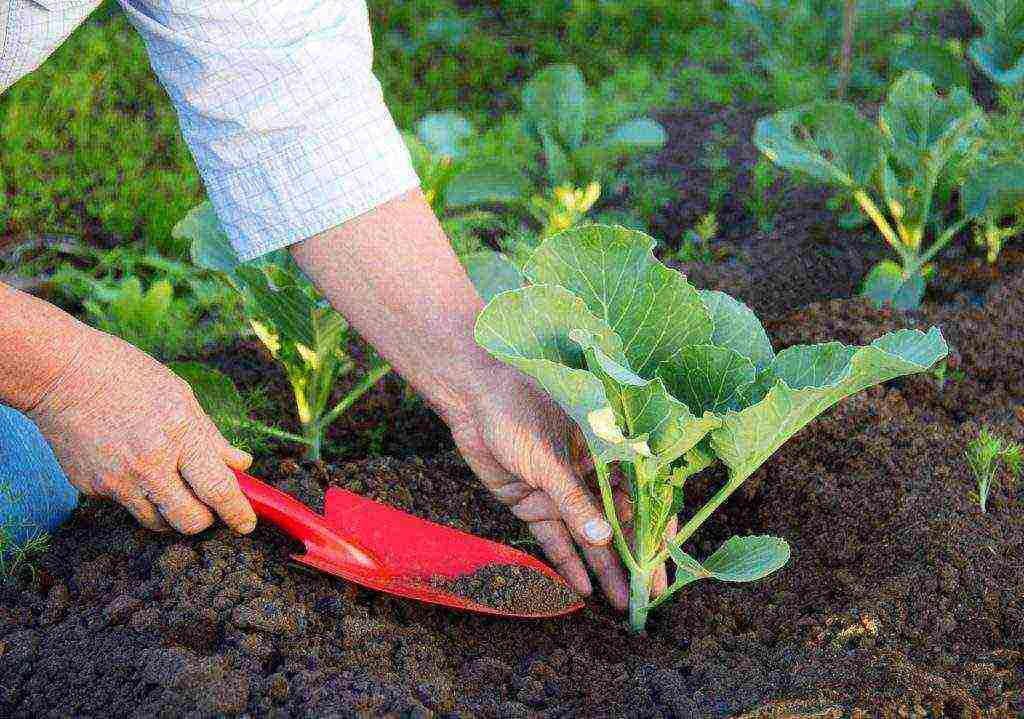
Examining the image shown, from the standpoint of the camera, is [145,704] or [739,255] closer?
[145,704]

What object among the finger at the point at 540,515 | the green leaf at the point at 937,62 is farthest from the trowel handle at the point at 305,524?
the green leaf at the point at 937,62

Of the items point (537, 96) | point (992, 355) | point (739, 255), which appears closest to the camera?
point (992, 355)

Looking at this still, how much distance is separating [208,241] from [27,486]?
0.64m

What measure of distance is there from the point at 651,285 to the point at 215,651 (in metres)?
0.92

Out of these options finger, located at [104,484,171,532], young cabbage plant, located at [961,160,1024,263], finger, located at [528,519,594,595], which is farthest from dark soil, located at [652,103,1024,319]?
finger, located at [104,484,171,532]

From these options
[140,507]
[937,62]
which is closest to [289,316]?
[140,507]

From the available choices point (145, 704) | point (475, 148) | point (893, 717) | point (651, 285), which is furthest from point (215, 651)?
point (475, 148)

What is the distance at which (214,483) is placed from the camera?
194 cm

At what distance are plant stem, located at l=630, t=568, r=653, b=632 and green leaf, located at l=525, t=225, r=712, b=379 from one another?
1.29 ft

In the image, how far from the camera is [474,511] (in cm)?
237

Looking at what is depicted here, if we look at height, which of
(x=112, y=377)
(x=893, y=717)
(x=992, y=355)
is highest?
(x=112, y=377)

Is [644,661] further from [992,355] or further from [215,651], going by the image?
[992,355]

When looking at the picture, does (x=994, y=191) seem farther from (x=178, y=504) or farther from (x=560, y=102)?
(x=178, y=504)

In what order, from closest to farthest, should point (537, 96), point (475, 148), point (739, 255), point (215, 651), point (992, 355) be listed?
point (215, 651), point (992, 355), point (739, 255), point (537, 96), point (475, 148)
